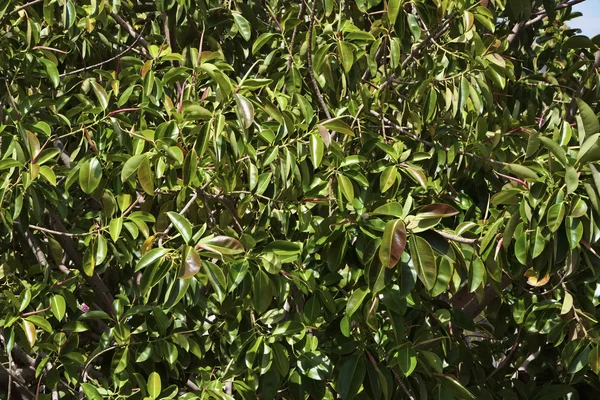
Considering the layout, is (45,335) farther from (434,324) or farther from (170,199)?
(434,324)

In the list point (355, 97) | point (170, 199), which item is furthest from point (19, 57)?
point (355, 97)

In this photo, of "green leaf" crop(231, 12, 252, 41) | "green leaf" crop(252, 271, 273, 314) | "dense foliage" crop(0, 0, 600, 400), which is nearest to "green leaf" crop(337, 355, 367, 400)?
"dense foliage" crop(0, 0, 600, 400)

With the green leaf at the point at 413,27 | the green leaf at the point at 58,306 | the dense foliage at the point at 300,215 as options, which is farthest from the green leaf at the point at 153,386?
the green leaf at the point at 413,27

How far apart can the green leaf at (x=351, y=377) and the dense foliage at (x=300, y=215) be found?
1cm

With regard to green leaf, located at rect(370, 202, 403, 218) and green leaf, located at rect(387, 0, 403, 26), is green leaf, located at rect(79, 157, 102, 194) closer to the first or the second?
green leaf, located at rect(370, 202, 403, 218)

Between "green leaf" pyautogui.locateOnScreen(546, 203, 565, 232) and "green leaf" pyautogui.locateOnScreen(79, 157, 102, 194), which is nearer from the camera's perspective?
"green leaf" pyautogui.locateOnScreen(546, 203, 565, 232)

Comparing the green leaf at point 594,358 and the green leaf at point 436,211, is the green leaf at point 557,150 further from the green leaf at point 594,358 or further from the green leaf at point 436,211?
the green leaf at point 594,358

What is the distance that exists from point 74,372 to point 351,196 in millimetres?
1035

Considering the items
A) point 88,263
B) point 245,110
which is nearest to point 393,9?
point 245,110

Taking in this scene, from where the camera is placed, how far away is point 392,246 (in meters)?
1.54

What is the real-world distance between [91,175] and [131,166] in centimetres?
19

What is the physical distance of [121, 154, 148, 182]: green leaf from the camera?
1789 millimetres

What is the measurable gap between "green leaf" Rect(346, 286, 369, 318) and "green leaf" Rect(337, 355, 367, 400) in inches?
6.1

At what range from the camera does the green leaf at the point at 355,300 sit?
1.78 m
